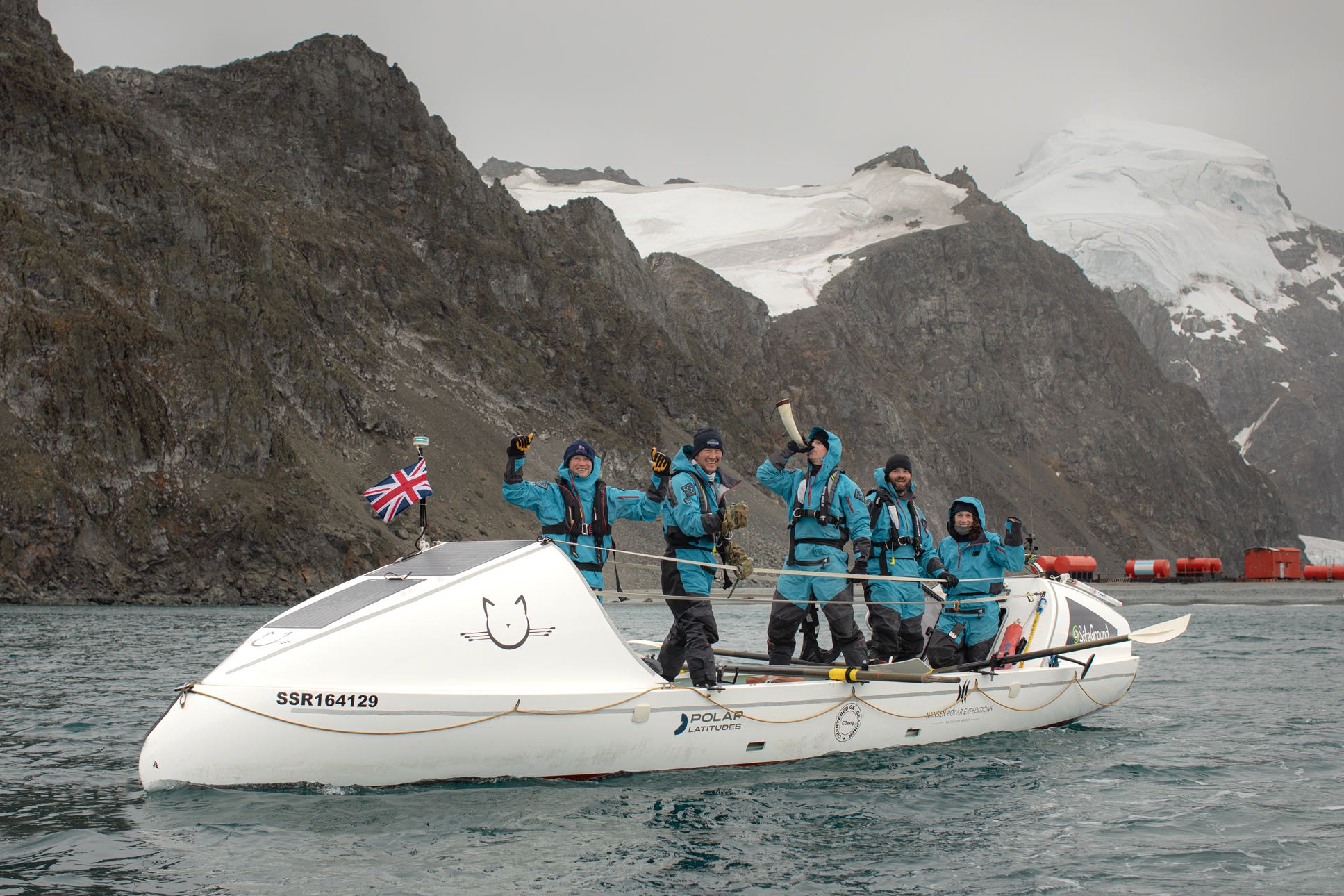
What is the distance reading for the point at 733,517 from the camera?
10.2 metres

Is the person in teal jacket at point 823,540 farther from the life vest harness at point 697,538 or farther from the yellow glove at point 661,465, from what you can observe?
the yellow glove at point 661,465

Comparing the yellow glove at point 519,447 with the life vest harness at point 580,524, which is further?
the life vest harness at point 580,524

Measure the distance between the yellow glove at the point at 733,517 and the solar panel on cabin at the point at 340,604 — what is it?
281cm

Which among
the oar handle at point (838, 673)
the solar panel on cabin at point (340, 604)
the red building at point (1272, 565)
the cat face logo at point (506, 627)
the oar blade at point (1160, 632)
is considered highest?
the solar panel on cabin at point (340, 604)

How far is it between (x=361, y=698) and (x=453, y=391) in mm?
73008

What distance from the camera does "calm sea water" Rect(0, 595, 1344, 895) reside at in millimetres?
6984

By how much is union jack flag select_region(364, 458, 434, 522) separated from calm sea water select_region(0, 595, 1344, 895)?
2802 mm

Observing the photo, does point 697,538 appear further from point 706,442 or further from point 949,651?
point 949,651

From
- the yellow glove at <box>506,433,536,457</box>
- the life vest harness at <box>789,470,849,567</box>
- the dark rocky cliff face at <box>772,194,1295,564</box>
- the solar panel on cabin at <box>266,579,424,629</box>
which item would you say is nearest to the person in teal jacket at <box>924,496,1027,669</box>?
the life vest harness at <box>789,470,849,567</box>

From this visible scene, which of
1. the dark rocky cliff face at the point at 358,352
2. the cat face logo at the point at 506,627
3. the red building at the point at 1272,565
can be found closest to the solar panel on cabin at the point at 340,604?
the cat face logo at the point at 506,627

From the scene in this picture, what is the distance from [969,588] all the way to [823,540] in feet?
9.11

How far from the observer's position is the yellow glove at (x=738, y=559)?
10328 millimetres

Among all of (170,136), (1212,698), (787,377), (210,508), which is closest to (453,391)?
(210,508)

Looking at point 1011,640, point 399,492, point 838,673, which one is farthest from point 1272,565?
point 399,492
